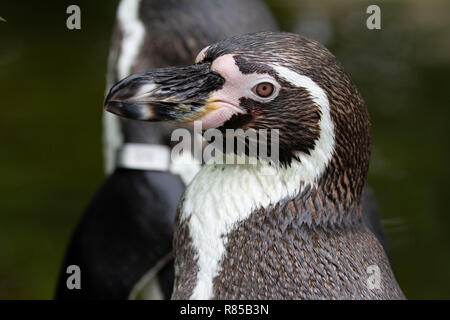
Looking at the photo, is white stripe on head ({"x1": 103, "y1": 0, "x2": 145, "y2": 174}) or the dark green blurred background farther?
the dark green blurred background

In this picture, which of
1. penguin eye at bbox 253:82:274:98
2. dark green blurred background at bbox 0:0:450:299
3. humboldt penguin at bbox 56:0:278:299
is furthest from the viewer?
dark green blurred background at bbox 0:0:450:299

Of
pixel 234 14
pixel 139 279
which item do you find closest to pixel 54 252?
pixel 139 279

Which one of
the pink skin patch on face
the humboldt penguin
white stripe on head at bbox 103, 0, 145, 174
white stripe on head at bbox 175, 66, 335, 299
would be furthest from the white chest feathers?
white stripe on head at bbox 103, 0, 145, 174

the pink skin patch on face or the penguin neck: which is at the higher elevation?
the pink skin patch on face

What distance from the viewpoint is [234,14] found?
239 cm

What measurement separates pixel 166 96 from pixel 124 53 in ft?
3.27

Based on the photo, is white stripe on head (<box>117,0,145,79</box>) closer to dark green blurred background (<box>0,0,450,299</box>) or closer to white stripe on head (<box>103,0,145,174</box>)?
white stripe on head (<box>103,0,145,174</box>)

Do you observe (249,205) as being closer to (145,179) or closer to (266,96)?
(266,96)

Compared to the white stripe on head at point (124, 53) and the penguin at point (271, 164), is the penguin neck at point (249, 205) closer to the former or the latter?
the penguin at point (271, 164)

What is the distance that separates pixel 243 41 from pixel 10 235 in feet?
9.21

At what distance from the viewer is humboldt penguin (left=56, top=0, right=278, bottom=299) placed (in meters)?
2.33

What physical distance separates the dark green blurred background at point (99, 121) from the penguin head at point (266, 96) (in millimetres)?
1587

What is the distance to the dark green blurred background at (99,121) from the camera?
384 centimetres

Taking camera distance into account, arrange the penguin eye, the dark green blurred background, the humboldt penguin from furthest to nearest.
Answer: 1. the dark green blurred background
2. the humboldt penguin
3. the penguin eye
